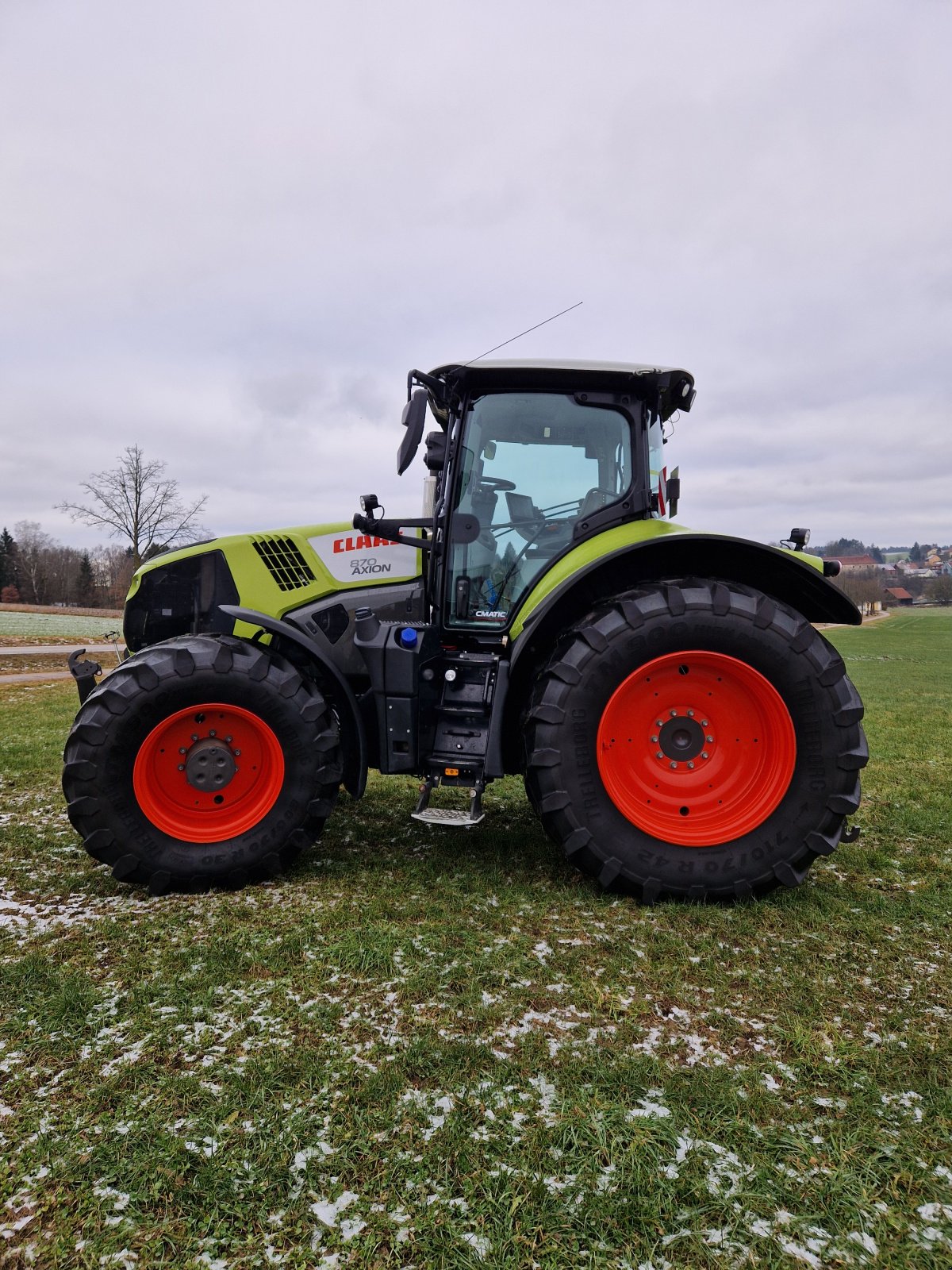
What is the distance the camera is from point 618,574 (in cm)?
332

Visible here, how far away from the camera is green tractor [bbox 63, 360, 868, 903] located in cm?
296

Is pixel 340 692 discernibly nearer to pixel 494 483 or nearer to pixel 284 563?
pixel 284 563

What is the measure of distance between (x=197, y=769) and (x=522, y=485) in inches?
80.0

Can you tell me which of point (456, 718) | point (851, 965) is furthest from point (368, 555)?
point (851, 965)

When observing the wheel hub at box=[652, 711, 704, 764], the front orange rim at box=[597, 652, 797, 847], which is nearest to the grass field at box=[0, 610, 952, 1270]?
the front orange rim at box=[597, 652, 797, 847]

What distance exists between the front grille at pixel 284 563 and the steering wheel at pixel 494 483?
3.19 ft

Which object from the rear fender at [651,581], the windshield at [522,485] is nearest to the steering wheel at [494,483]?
the windshield at [522,485]

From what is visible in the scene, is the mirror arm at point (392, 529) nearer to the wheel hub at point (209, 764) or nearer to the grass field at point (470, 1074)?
the wheel hub at point (209, 764)

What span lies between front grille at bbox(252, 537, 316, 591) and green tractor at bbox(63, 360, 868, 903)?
0.01 metres

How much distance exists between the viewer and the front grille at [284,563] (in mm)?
3582

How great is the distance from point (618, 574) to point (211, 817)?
2174mm

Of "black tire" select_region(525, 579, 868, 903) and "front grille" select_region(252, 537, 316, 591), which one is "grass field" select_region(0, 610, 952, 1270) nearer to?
"black tire" select_region(525, 579, 868, 903)

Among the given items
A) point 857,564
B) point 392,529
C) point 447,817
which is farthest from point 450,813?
point 857,564

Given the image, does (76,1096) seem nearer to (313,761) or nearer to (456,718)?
(313,761)
